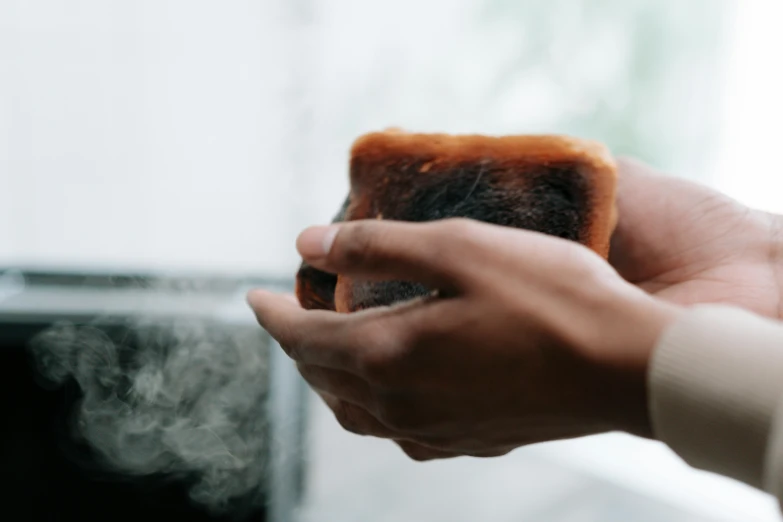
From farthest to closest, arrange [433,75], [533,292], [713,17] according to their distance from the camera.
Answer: [433,75], [713,17], [533,292]

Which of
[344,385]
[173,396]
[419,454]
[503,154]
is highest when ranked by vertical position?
[503,154]

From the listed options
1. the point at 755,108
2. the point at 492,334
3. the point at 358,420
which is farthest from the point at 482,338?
the point at 755,108

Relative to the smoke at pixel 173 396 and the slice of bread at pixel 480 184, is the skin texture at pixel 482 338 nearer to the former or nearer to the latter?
the slice of bread at pixel 480 184

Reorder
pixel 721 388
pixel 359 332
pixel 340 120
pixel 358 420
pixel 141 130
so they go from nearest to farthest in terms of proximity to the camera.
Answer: pixel 721 388 → pixel 359 332 → pixel 358 420 → pixel 141 130 → pixel 340 120

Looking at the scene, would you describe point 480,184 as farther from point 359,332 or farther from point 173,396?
point 173,396

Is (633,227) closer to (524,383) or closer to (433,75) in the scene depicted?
(524,383)

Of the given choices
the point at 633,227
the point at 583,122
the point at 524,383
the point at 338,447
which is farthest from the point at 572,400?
the point at 338,447

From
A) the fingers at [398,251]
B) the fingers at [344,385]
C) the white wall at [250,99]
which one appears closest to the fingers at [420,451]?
the fingers at [344,385]
